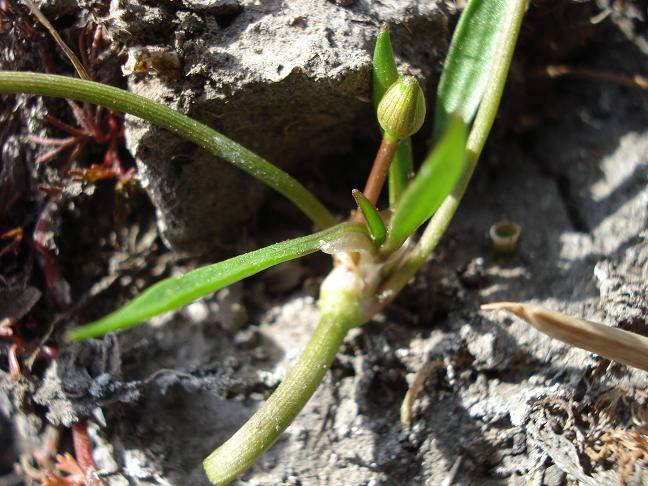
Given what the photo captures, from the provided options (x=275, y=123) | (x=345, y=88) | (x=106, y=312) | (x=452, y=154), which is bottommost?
(x=106, y=312)

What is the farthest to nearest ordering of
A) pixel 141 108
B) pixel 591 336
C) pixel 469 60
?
1. pixel 469 60
2. pixel 141 108
3. pixel 591 336

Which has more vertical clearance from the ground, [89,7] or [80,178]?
[89,7]

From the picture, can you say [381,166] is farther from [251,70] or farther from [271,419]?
[271,419]

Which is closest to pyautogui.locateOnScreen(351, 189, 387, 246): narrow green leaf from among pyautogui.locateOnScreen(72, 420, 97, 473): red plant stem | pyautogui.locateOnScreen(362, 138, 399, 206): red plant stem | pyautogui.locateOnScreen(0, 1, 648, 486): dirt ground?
pyautogui.locateOnScreen(362, 138, 399, 206): red plant stem

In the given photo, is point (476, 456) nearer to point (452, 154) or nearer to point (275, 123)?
point (452, 154)

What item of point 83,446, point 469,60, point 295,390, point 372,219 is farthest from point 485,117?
point 83,446

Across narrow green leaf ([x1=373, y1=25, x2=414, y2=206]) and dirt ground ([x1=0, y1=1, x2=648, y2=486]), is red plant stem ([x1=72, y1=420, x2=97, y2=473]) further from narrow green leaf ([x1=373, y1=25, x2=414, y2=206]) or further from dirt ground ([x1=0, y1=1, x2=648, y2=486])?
narrow green leaf ([x1=373, y1=25, x2=414, y2=206])

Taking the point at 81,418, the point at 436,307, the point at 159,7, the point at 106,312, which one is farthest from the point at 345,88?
the point at 81,418
